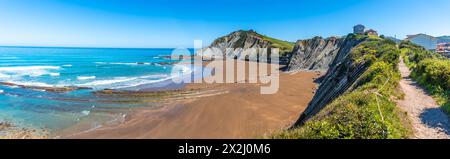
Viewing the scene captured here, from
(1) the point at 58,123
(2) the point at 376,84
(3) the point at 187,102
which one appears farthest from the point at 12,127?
(2) the point at 376,84

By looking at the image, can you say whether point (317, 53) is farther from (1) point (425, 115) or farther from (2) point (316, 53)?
(1) point (425, 115)

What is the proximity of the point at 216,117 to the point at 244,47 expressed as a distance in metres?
95.1

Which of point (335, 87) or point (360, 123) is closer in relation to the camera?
point (360, 123)

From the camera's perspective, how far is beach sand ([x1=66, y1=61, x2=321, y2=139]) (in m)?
17.6

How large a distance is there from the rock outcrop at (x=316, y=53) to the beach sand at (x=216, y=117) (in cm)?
2375

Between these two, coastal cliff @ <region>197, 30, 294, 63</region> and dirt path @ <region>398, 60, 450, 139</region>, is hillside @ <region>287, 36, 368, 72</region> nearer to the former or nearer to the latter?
coastal cliff @ <region>197, 30, 294, 63</region>

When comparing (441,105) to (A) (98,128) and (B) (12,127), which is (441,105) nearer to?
(A) (98,128)

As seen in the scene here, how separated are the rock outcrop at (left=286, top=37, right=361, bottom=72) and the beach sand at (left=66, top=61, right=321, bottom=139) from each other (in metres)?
23.8

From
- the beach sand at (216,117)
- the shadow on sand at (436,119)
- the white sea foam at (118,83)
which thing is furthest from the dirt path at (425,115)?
the white sea foam at (118,83)

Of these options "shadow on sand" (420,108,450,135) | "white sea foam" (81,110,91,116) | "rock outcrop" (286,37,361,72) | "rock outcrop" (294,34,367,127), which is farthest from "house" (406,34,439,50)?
"white sea foam" (81,110,91,116)

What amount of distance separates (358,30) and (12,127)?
99802mm

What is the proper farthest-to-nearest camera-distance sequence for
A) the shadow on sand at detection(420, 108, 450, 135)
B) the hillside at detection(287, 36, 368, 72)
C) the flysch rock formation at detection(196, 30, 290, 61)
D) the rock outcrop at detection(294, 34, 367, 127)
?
the flysch rock formation at detection(196, 30, 290, 61) < the hillside at detection(287, 36, 368, 72) < the rock outcrop at detection(294, 34, 367, 127) < the shadow on sand at detection(420, 108, 450, 135)

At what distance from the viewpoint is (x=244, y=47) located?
375 feet

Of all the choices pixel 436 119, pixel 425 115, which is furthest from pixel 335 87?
pixel 436 119
